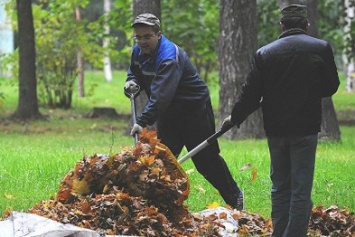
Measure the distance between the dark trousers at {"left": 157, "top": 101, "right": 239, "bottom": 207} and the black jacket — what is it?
1561 millimetres

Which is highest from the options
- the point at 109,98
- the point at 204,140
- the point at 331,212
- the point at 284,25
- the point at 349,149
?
the point at 284,25

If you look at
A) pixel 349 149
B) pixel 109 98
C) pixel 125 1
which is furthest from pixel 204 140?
pixel 109 98

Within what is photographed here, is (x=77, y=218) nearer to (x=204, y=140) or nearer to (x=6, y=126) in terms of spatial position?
(x=204, y=140)

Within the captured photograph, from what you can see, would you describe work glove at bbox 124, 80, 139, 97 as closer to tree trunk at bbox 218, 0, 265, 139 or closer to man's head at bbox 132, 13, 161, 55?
man's head at bbox 132, 13, 161, 55

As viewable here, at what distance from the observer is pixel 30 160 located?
12.6 meters

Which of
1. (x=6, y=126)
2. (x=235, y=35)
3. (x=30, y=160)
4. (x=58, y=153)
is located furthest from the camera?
(x=6, y=126)

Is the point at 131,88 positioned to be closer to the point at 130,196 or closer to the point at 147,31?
the point at 147,31

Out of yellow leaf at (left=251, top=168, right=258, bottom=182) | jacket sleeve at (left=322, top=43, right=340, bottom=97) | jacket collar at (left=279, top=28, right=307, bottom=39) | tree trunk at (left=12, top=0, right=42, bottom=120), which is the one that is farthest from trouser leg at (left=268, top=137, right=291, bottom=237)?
tree trunk at (left=12, top=0, right=42, bottom=120)

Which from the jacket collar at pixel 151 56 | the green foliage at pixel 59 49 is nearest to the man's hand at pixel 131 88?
the jacket collar at pixel 151 56

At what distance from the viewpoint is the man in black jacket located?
7.17m

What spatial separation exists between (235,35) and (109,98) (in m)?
18.6

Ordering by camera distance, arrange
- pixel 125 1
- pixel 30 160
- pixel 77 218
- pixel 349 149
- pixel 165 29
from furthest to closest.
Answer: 1. pixel 165 29
2. pixel 125 1
3. pixel 349 149
4. pixel 30 160
5. pixel 77 218

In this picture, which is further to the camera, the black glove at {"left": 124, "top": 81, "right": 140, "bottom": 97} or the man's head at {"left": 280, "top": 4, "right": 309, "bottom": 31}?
the black glove at {"left": 124, "top": 81, "right": 140, "bottom": 97}

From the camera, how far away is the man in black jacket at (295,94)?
717 centimetres
